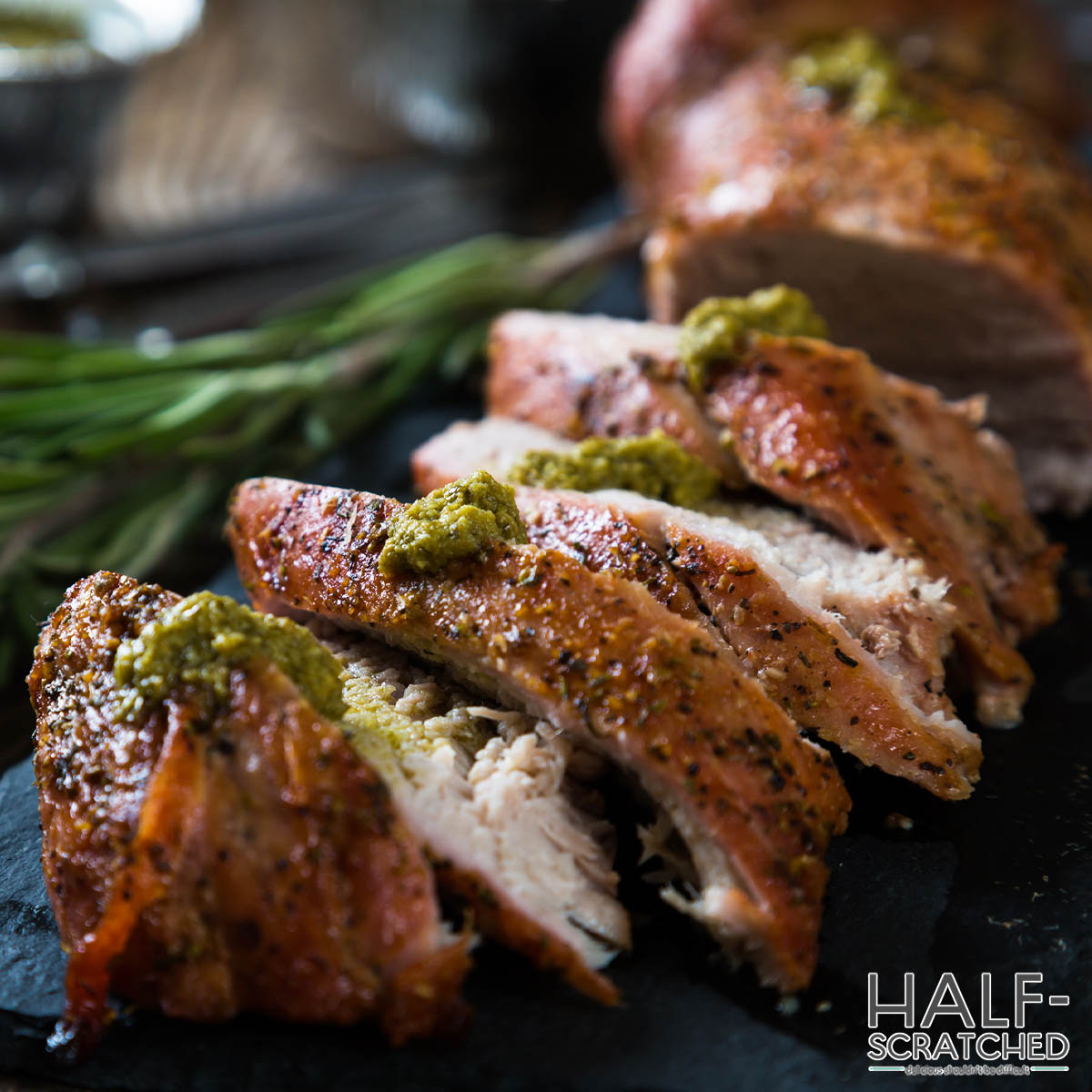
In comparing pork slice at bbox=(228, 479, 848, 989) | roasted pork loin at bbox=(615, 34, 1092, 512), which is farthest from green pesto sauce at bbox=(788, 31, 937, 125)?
pork slice at bbox=(228, 479, 848, 989)

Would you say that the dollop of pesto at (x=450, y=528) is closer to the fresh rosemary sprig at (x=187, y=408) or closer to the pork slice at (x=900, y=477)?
the pork slice at (x=900, y=477)

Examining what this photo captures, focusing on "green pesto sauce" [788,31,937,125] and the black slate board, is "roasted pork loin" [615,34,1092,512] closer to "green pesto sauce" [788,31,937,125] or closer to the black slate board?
"green pesto sauce" [788,31,937,125]

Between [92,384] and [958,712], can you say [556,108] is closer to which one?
[92,384]

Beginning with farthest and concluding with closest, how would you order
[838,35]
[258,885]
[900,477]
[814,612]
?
[838,35]
[900,477]
[814,612]
[258,885]

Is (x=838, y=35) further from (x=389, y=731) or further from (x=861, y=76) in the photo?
(x=389, y=731)

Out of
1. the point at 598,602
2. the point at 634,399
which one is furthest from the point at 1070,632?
the point at 598,602

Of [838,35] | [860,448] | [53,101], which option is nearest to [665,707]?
[860,448]

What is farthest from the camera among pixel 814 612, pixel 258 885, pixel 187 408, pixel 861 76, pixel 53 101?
pixel 53 101
